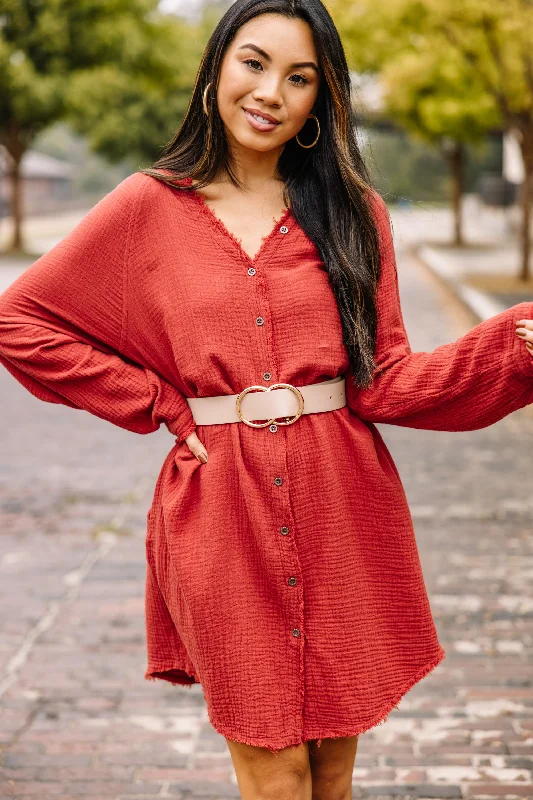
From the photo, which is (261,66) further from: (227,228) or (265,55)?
(227,228)

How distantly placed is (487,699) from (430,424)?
2.08 metres

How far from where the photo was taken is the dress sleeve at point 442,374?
2.41 meters

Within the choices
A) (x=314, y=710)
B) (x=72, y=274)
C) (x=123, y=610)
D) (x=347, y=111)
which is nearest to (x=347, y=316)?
(x=347, y=111)

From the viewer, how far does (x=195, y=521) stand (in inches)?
97.2

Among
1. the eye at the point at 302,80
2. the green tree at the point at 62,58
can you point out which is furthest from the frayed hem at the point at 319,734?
the green tree at the point at 62,58

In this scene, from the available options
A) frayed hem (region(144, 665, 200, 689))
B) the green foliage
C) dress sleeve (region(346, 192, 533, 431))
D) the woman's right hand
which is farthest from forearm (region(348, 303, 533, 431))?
the green foliage

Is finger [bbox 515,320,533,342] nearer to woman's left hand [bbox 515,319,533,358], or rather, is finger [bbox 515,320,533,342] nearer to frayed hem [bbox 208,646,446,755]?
woman's left hand [bbox 515,319,533,358]

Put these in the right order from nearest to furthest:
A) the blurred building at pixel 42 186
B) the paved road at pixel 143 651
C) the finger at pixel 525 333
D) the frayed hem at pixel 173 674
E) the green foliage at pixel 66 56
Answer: the finger at pixel 525 333, the frayed hem at pixel 173 674, the paved road at pixel 143 651, the green foliage at pixel 66 56, the blurred building at pixel 42 186

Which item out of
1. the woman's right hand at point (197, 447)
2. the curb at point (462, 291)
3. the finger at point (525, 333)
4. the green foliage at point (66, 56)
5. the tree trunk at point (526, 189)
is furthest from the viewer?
the green foliage at point (66, 56)

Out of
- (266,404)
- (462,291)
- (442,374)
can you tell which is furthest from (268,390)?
(462,291)

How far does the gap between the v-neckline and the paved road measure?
1298mm

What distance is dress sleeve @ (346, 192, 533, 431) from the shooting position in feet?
7.92

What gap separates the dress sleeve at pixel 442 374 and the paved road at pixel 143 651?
50.0 inches

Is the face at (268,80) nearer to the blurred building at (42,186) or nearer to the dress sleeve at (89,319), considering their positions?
the dress sleeve at (89,319)
